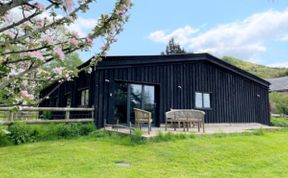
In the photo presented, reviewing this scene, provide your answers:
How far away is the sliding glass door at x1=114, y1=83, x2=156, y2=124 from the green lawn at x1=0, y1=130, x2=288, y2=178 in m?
2.93

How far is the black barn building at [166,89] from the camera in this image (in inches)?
466

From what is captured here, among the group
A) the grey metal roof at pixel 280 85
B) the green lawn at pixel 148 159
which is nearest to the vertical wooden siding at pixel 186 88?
the green lawn at pixel 148 159

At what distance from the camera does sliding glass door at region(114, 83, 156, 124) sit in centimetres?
1214

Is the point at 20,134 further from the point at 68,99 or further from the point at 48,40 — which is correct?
the point at 48,40

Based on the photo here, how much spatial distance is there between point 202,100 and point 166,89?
2834 millimetres

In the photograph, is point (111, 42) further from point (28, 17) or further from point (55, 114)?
point (55, 114)

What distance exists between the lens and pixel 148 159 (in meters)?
6.81

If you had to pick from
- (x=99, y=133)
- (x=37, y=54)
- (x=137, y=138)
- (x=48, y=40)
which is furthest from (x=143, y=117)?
(x=37, y=54)

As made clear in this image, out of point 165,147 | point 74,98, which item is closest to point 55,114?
point 74,98

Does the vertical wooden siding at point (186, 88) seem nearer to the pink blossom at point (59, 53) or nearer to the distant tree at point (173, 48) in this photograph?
the pink blossom at point (59, 53)

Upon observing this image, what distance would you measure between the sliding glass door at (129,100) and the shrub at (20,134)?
3666 millimetres

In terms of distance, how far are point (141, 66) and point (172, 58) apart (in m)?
2.01

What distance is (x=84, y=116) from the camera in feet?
38.4

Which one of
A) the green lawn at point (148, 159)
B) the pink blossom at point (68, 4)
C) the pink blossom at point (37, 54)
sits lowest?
the green lawn at point (148, 159)
